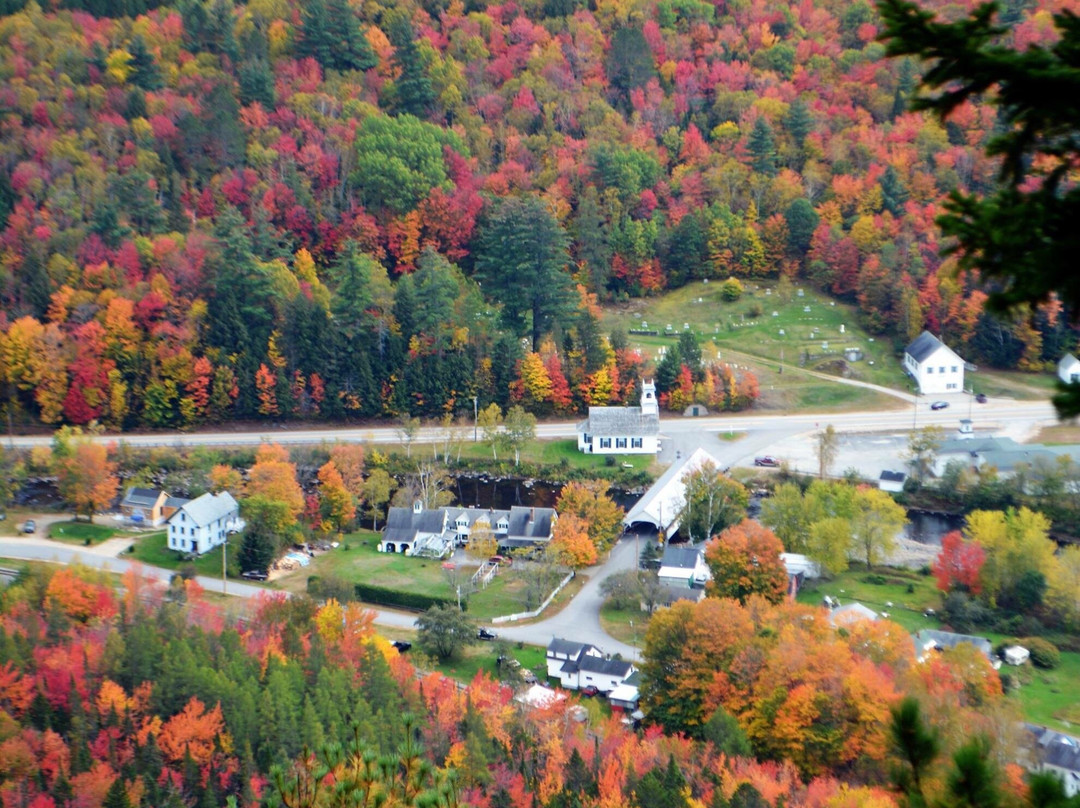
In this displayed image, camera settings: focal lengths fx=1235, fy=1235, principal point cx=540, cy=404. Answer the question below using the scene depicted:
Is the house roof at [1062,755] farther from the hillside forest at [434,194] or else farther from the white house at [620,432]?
the hillside forest at [434,194]

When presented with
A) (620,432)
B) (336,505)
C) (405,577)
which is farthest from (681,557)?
(336,505)

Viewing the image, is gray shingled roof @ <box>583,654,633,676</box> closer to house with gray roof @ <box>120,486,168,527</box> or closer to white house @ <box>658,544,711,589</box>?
white house @ <box>658,544,711,589</box>

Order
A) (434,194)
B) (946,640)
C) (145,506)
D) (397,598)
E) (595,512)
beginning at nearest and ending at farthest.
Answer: (946,640), (397,598), (595,512), (145,506), (434,194)

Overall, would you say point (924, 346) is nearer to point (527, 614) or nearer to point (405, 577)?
point (527, 614)

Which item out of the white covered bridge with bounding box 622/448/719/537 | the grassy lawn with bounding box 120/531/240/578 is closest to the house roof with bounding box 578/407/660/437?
the white covered bridge with bounding box 622/448/719/537

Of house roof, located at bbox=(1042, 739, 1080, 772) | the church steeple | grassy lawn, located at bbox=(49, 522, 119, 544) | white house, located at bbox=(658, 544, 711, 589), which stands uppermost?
the church steeple

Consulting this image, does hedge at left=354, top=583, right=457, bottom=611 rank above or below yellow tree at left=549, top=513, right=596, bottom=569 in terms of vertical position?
below
